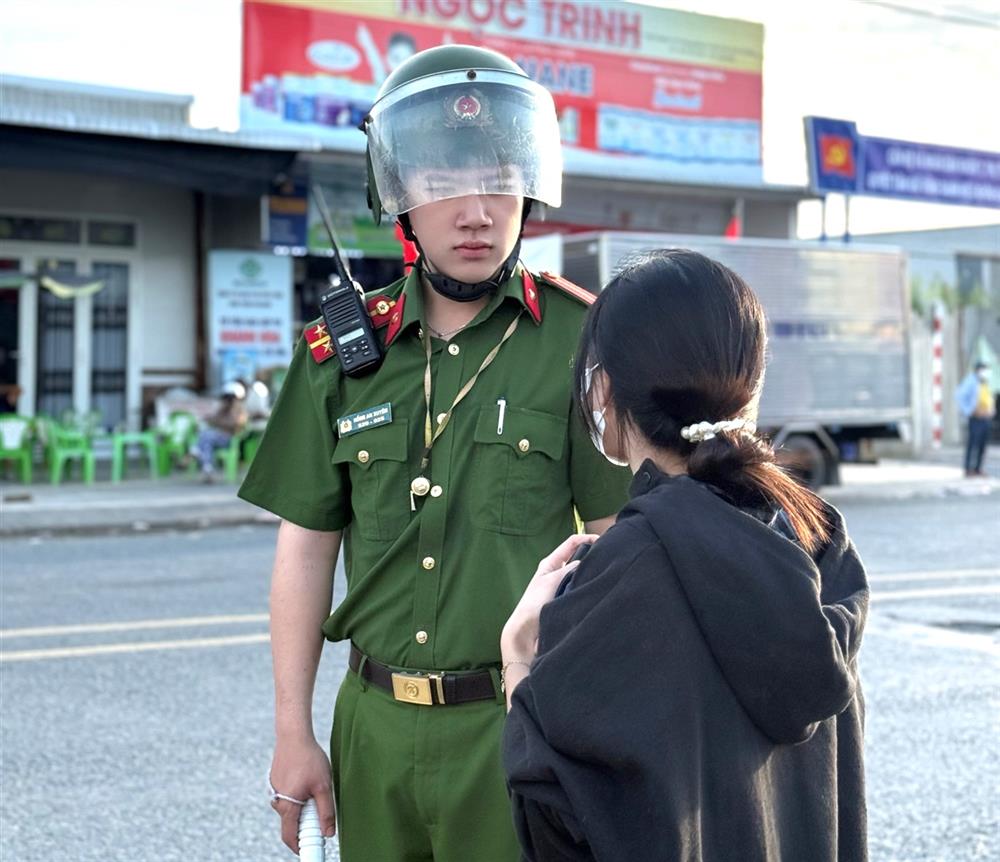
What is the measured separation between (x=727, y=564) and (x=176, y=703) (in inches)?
196

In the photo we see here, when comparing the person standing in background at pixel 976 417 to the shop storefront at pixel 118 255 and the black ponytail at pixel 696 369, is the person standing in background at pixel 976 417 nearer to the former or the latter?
the shop storefront at pixel 118 255

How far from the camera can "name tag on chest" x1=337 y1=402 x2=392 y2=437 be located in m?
2.32

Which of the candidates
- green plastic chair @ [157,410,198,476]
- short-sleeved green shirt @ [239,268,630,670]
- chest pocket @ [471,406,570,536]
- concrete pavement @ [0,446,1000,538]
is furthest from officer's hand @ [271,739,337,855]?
green plastic chair @ [157,410,198,476]

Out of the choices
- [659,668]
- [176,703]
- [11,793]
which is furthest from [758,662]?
[176,703]

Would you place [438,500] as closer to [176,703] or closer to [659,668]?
[659,668]

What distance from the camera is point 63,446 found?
16.1 metres

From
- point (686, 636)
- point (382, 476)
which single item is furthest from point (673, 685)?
point (382, 476)

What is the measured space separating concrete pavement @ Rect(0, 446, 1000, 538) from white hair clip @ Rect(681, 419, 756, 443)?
437 inches

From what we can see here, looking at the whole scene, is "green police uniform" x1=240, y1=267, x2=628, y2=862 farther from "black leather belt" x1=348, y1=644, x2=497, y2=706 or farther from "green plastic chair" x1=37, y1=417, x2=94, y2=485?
"green plastic chair" x1=37, y1=417, x2=94, y2=485

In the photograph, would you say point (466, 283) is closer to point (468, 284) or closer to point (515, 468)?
point (468, 284)

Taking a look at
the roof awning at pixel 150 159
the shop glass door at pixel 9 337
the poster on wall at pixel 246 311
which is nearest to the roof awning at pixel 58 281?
the shop glass door at pixel 9 337

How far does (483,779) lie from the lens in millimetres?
2189

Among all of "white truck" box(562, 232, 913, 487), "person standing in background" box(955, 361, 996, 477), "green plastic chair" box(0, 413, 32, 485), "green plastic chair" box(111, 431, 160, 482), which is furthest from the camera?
"person standing in background" box(955, 361, 996, 477)

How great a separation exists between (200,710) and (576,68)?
15.9 m
